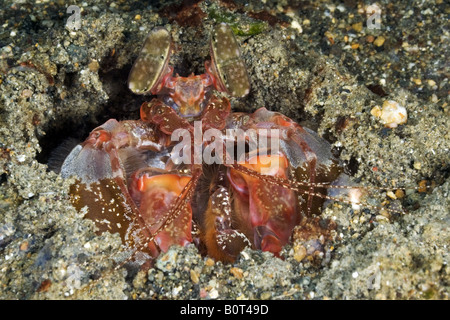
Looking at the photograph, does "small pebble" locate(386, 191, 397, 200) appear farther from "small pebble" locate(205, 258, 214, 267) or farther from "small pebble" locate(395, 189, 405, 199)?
"small pebble" locate(205, 258, 214, 267)

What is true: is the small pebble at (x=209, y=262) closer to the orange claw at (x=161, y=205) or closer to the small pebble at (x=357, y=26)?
the orange claw at (x=161, y=205)

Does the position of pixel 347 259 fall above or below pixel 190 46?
below

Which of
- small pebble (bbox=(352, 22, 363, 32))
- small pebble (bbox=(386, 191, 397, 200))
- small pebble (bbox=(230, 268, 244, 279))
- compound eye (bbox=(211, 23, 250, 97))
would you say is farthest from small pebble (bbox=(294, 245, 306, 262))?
small pebble (bbox=(352, 22, 363, 32))

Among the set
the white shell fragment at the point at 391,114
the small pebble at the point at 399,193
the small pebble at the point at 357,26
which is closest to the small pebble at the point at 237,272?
the small pebble at the point at 399,193

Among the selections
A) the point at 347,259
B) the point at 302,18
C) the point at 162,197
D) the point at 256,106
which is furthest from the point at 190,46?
the point at 347,259

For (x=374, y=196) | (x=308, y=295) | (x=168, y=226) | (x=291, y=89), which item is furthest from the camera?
(x=291, y=89)

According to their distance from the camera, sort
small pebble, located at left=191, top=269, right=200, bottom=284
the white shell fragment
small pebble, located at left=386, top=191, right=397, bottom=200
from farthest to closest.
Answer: the white shell fragment, small pebble, located at left=386, top=191, right=397, bottom=200, small pebble, located at left=191, top=269, right=200, bottom=284

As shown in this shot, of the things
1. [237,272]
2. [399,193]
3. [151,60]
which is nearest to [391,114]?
[399,193]
